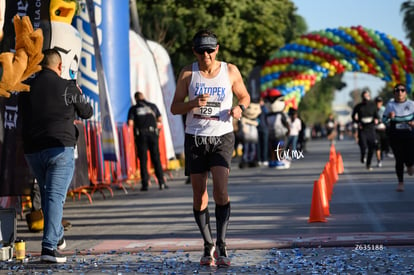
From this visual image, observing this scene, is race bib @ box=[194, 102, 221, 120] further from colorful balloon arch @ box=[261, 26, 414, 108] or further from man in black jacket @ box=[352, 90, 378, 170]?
colorful balloon arch @ box=[261, 26, 414, 108]

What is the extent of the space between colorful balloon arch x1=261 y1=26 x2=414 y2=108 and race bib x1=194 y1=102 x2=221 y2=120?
86.8ft

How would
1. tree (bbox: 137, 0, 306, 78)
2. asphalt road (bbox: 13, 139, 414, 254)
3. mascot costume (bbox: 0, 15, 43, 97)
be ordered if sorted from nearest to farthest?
mascot costume (bbox: 0, 15, 43, 97) < asphalt road (bbox: 13, 139, 414, 254) < tree (bbox: 137, 0, 306, 78)

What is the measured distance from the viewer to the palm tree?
3014 inches

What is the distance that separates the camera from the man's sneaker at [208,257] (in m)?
8.35

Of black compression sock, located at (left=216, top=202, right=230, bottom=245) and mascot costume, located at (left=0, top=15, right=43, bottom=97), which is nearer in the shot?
black compression sock, located at (left=216, top=202, right=230, bottom=245)

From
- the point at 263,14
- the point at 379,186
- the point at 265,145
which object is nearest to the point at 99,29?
the point at 379,186

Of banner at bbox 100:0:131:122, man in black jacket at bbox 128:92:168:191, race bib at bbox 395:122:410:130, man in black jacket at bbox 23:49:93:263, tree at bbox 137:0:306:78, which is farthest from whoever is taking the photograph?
tree at bbox 137:0:306:78

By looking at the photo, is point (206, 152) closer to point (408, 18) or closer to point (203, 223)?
point (203, 223)

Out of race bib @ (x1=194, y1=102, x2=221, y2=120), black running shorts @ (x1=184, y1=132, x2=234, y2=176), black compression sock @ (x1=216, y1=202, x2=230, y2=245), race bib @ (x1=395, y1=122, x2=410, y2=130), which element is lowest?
black compression sock @ (x1=216, y1=202, x2=230, y2=245)

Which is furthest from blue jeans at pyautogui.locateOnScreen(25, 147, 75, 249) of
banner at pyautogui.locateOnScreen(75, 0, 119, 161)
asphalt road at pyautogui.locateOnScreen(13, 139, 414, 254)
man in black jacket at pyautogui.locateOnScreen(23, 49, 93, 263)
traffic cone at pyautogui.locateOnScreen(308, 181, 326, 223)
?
banner at pyautogui.locateOnScreen(75, 0, 119, 161)

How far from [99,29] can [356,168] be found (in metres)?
9.53

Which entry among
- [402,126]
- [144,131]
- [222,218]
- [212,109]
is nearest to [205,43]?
[212,109]

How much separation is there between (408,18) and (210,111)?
234 feet

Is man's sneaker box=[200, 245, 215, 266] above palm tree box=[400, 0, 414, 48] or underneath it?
underneath
